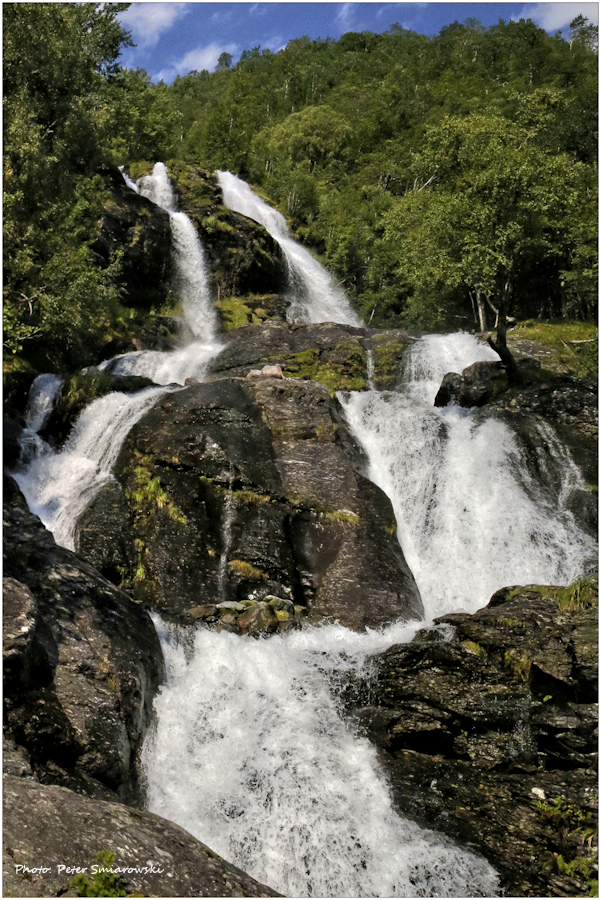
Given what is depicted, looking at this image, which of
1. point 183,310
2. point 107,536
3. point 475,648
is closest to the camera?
point 475,648

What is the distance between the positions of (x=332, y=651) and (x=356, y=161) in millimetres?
61938

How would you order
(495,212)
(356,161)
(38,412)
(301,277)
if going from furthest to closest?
1. (356,161)
2. (301,277)
3. (495,212)
4. (38,412)

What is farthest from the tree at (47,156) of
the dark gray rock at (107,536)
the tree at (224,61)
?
the tree at (224,61)

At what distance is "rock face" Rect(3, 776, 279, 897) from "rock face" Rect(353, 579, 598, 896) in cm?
418

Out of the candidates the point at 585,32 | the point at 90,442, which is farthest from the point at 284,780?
the point at 585,32

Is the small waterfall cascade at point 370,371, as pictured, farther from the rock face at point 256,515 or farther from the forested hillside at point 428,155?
the rock face at point 256,515

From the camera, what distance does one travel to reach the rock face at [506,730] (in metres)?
9.23

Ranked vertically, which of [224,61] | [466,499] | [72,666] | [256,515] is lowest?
[72,666]

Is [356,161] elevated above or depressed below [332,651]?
above

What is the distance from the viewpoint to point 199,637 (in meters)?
13.2

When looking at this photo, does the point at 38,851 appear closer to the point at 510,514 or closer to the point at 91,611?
the point at 91,611

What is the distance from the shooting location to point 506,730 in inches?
414

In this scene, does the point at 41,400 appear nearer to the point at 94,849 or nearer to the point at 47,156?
the point at 47,156

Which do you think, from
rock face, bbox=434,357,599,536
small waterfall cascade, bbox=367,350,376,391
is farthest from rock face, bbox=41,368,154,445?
rock face, bbox=434,357,599,536
